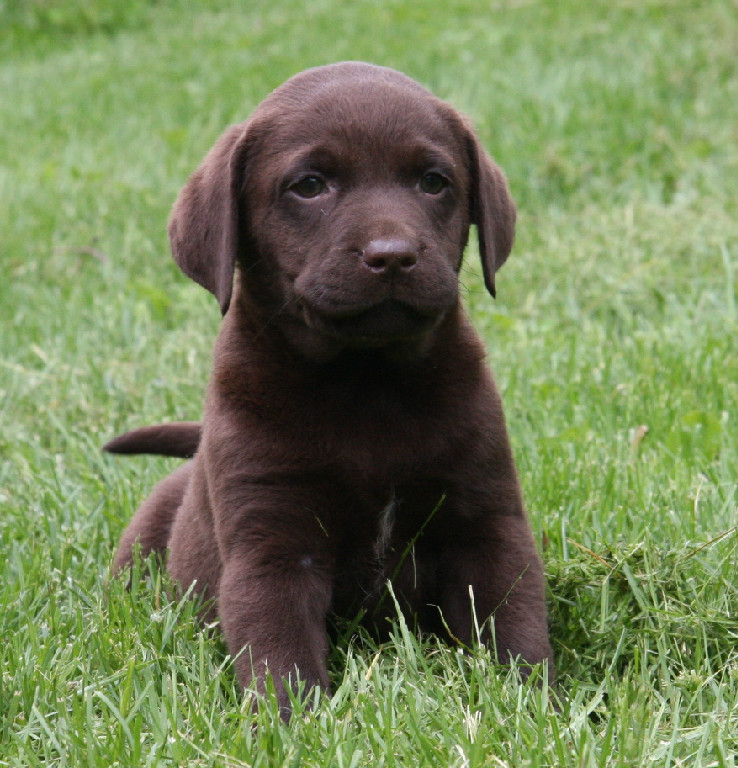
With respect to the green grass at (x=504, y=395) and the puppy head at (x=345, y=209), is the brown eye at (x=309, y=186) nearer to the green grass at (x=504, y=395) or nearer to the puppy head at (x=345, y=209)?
the puppy head at (x=345, y=209)

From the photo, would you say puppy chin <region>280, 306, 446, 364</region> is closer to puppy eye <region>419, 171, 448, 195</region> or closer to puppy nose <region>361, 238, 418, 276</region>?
puppy nose <region>361, 238, 418, 276</region>

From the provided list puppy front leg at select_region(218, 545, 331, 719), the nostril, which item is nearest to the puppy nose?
the nostril

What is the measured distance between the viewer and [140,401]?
484 cm

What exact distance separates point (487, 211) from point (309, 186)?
494 millimetres

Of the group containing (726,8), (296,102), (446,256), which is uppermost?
(296,102)

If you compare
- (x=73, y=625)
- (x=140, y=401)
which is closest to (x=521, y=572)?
(x=73, y=625)

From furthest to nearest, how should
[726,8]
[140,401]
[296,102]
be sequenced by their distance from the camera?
[726,8], [140,401], [296,102]

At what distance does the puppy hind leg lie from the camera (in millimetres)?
3541

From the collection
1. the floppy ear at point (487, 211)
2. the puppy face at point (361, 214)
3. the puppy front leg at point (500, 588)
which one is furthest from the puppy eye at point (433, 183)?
the puppy front leg at point (500, 588)

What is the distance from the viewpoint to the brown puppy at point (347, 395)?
107 inches

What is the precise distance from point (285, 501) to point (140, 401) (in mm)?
2168

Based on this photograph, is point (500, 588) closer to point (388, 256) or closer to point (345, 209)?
point (388, 256)

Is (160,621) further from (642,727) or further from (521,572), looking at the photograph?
(642,727)

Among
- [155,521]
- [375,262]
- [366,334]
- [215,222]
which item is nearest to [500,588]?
[366,334]
